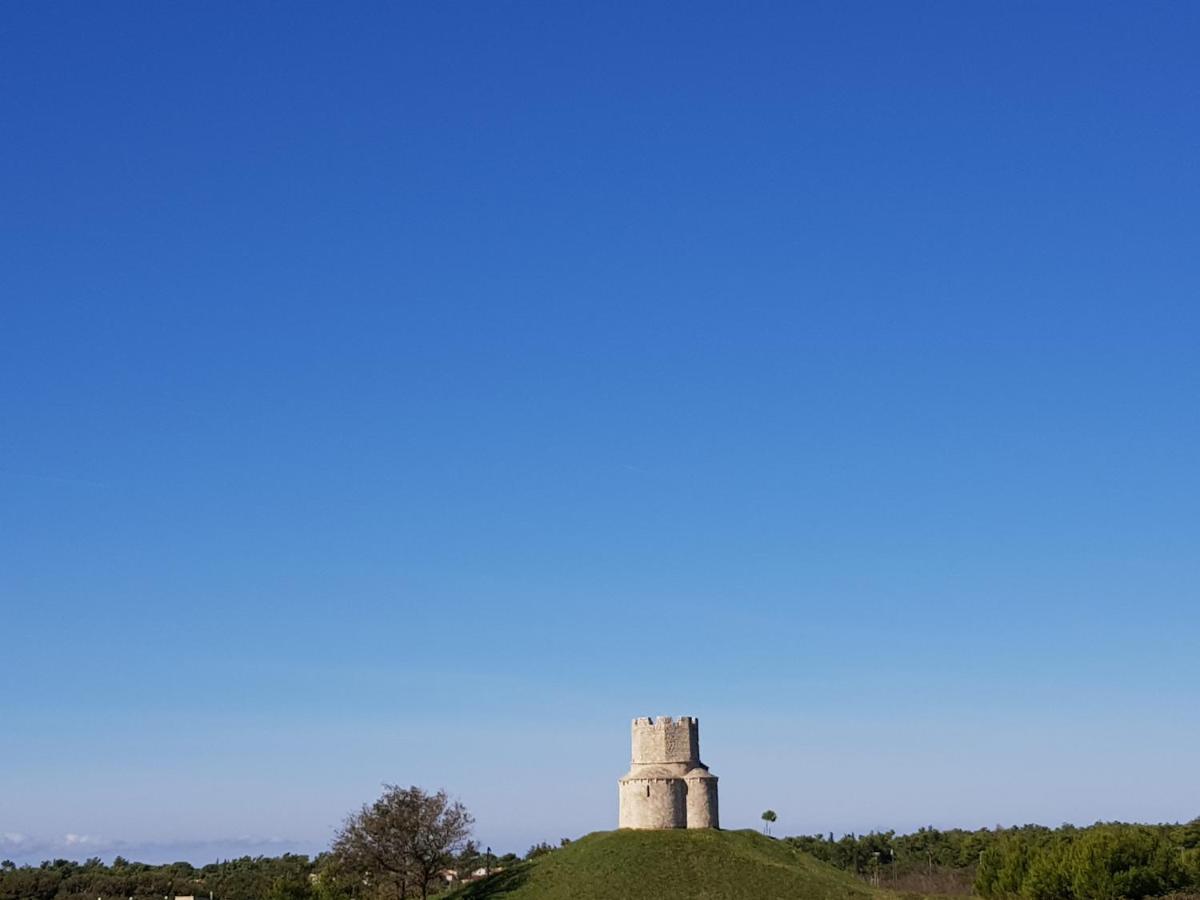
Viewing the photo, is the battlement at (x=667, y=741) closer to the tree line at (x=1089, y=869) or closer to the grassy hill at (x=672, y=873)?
the grassy hill at (x=672, y=873)

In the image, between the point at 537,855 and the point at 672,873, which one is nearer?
the point at 672,873

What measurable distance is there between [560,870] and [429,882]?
571 inches

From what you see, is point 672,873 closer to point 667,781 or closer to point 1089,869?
point 667,781

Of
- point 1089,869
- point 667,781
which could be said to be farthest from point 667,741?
point 1089,869

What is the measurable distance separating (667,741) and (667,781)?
3488mm

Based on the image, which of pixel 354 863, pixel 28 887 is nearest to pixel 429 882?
pixel 354 863

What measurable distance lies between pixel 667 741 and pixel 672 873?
13578 mm

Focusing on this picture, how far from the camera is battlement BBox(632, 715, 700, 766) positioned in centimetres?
10725

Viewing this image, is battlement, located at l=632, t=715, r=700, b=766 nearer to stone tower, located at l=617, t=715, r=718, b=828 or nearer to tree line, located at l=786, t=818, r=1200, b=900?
stone tower, located at l=617, t=715, r=718, b=828

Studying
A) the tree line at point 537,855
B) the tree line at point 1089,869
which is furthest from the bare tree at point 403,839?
the tree line at point 1089,869

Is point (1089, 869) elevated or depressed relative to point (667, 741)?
depressed

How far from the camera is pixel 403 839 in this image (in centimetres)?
10281

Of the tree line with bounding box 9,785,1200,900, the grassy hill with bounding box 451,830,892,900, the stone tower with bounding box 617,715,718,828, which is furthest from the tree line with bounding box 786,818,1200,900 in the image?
the stone tower with bounding box 617,715,718,828

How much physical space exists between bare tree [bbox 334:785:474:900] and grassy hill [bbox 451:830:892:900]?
12.8 feet
